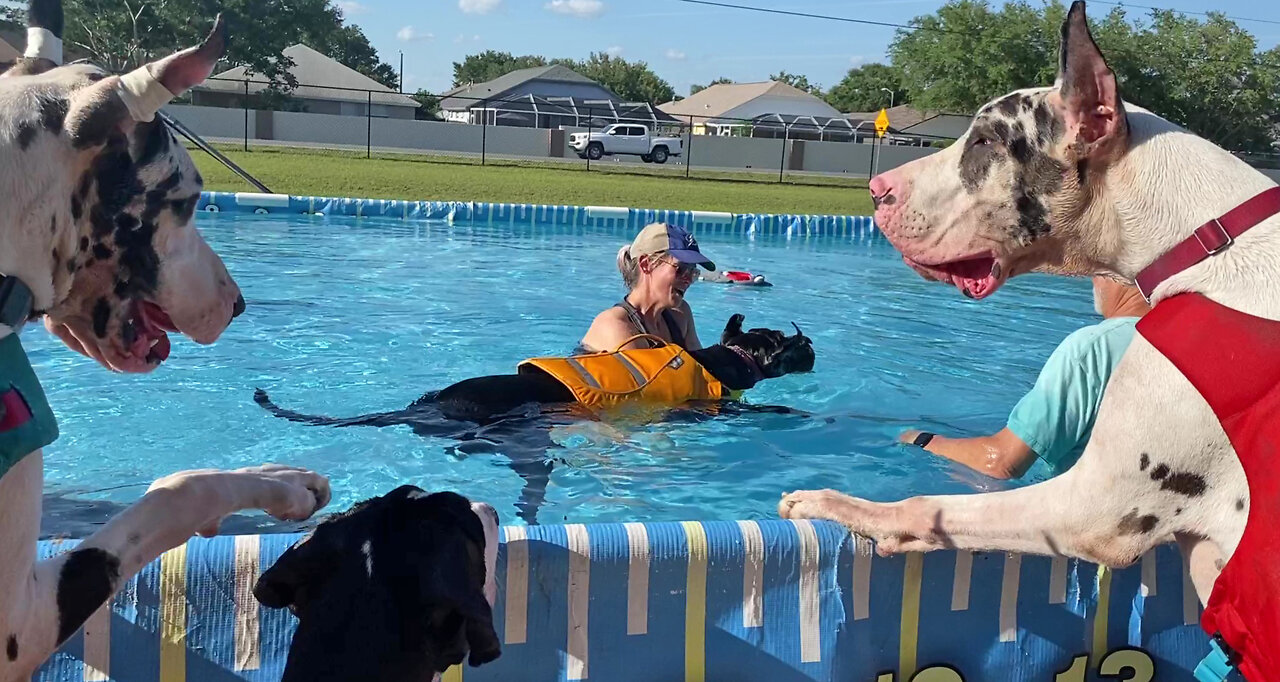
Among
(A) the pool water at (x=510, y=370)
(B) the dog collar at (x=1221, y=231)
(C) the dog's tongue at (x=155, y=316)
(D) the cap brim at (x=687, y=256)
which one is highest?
(B) the dog collar at (x=1221, y=231)

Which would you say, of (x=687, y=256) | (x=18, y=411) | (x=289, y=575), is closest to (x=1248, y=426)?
(x=289, y=575)

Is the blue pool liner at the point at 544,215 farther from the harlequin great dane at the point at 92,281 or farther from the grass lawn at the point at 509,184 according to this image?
the harlequin great dane at the point at 92,281

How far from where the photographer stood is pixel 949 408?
7.75 metres

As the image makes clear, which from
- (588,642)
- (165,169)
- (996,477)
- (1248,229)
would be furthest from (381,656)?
(996,477)

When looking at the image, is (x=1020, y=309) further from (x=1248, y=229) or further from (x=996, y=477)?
(x=1248, y=229)

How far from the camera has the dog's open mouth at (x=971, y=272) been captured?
10.1ft

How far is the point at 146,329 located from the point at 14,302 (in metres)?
0.58

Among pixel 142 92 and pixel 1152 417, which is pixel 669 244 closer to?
pixel 1152 417

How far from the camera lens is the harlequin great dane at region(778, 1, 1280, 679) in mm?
2449

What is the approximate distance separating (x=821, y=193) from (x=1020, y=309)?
16.7 m

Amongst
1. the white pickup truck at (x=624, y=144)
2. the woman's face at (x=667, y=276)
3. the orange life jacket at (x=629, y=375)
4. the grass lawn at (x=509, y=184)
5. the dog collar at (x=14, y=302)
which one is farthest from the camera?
the white pickup truck at (x=624, y=144)

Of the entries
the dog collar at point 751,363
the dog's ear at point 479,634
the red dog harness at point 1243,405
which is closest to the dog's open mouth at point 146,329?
the dog's ear at point 479,634

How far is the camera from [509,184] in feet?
76.3

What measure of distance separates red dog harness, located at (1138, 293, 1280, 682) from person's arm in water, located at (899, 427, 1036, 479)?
1.79 metres
